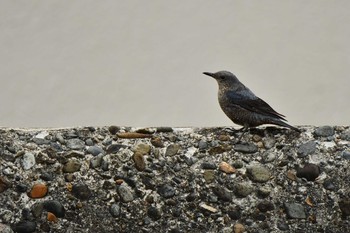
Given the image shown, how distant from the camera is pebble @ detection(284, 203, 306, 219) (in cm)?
313

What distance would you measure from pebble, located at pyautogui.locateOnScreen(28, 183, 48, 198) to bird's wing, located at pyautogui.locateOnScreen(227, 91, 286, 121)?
3.48 feet

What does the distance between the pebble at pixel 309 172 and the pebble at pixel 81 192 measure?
104cm

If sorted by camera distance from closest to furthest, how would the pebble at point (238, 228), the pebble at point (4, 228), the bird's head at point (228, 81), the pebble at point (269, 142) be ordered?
1. the pebble at point (4, 228)
2. the pebble at point (238, 228)
3. the pebble at point (269, 142)
4. the bird's head at point (228, 81)

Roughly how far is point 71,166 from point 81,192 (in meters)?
0.14

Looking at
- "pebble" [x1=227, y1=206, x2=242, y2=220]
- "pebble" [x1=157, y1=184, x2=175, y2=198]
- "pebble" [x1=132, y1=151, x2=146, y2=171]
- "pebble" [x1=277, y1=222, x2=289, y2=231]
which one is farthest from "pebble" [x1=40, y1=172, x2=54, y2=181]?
"pebble" [x1=277, y1=222, x2=289, y2=231]

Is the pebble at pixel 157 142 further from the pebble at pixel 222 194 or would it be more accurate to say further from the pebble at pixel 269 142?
the pebble at pixel 269 142

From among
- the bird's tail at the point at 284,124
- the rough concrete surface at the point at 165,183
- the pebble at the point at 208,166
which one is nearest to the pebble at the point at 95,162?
the rough concrete surface at the point at 165,183

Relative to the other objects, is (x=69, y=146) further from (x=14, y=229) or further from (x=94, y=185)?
(x=14, y=229)

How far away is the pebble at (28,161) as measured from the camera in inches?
122

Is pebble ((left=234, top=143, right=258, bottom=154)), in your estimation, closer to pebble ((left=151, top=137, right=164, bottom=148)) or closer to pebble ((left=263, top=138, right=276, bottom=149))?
pebble ((left=263, top=138, right=276, bottom=149))

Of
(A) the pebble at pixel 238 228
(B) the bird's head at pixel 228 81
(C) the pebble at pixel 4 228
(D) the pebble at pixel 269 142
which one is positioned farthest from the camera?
(B) the bird's head at pixel 228 81

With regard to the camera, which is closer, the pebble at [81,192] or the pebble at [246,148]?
the pebble at [81,192]

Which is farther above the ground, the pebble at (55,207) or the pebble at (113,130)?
the pebble at (113,130)

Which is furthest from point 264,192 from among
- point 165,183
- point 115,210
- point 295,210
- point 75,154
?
Result: point 75,154
